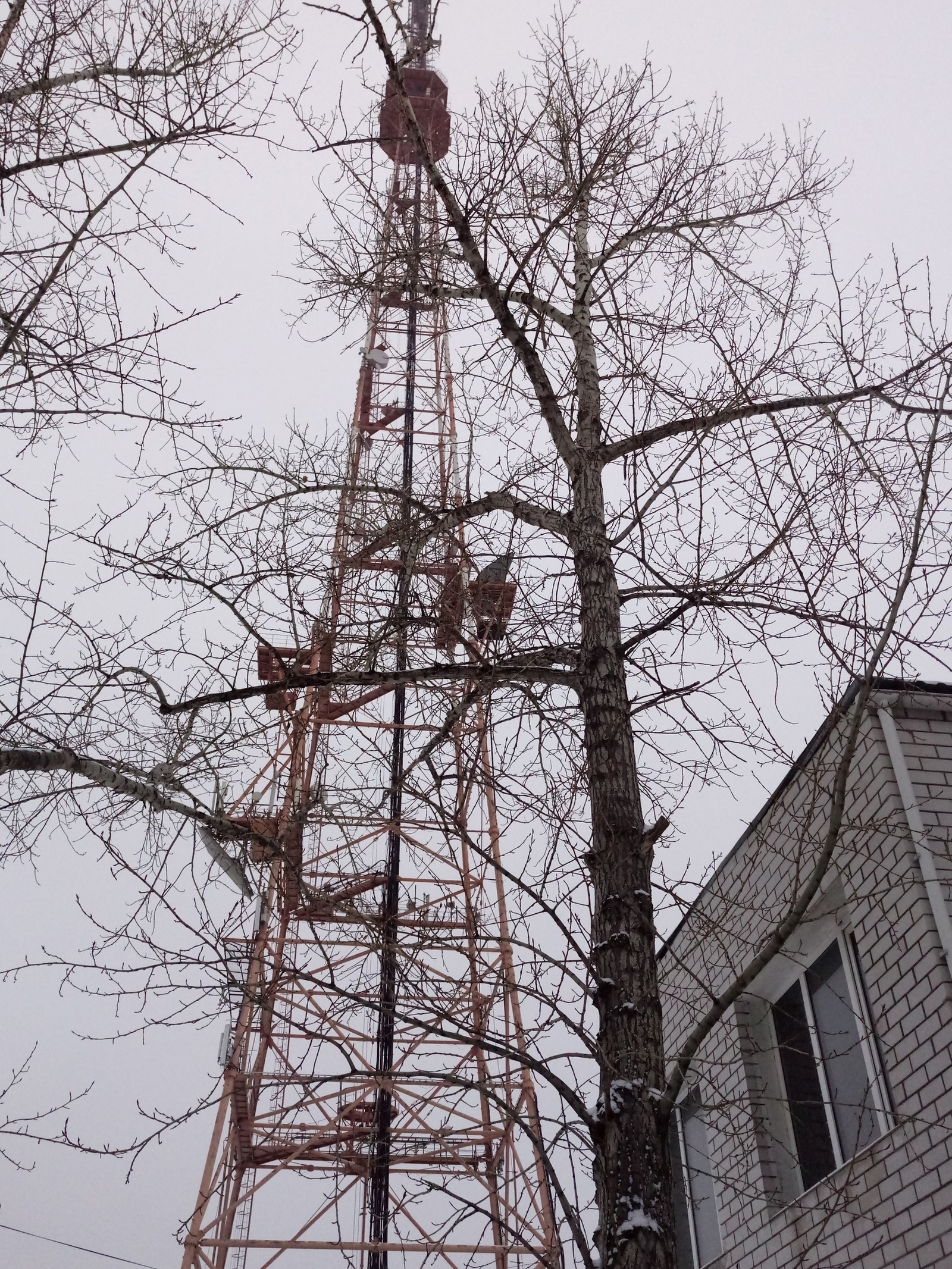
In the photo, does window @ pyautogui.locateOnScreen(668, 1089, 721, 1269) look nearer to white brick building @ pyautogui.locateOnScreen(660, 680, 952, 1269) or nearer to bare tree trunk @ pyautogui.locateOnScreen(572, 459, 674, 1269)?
white brick building @ pyautogui.locateOnScreen(660, 680, 952, 1269)

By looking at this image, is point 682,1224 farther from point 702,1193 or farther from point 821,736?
point 821,736

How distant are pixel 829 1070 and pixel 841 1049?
8.1 inches

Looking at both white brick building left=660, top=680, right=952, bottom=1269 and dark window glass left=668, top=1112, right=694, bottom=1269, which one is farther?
dark window glass left=668, top=1112, right=694, bottom=1269

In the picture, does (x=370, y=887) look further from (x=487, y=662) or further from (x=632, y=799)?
(x=632, y=799)

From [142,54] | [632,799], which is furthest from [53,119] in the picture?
[632,799]

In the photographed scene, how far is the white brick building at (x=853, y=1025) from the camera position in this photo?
4.77 metres

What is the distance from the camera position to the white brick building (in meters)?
4.77

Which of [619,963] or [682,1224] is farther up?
[682,1224]

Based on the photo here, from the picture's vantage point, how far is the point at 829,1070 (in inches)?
237

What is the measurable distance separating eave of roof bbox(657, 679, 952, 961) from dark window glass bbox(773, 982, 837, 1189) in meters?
0.90

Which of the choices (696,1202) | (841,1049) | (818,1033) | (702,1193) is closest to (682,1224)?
(702,1193)

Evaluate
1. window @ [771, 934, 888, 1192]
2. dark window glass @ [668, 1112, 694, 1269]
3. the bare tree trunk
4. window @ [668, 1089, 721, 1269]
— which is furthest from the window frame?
the bare tree trunk

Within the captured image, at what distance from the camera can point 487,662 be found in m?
4.55

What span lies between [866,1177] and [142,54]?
5.76 meters
